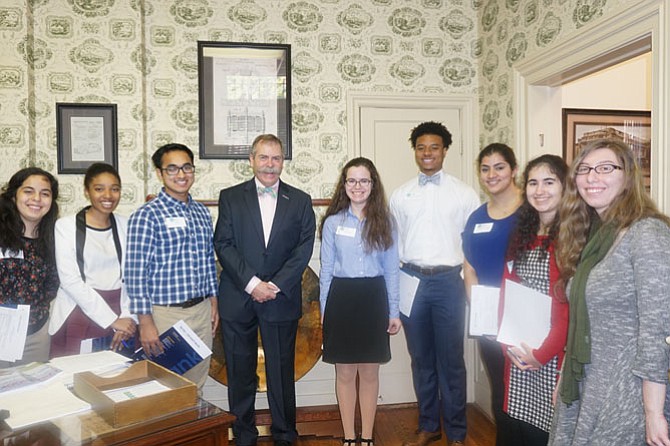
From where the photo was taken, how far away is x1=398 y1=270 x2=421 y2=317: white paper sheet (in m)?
2.75

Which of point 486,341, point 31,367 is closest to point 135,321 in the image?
point 31,367

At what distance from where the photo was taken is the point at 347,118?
362cm

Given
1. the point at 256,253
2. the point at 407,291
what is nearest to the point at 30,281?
the point at 256,253

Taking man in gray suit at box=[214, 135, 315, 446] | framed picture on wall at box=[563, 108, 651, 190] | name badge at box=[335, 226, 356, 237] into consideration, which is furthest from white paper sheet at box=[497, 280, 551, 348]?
framed picture on wall at box=[563, 108, 651, 190]

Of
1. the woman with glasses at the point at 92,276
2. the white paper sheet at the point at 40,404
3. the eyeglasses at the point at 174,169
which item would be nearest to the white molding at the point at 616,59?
the eyeglasses at the point at 174,169

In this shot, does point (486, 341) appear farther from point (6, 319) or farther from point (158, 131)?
point (158, 131)

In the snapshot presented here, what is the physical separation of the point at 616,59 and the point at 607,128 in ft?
5.33

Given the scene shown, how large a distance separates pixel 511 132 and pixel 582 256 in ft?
6.10

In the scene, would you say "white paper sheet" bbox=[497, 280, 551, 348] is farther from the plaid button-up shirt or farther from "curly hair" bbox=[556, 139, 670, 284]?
the plaid button-up shirt

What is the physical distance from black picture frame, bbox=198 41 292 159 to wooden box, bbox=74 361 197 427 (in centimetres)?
229

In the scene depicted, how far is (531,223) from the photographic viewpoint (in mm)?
1987

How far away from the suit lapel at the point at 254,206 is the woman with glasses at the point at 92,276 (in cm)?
66

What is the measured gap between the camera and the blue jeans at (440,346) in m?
2.74

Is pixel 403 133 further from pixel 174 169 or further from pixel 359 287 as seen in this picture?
pixel 174 169
